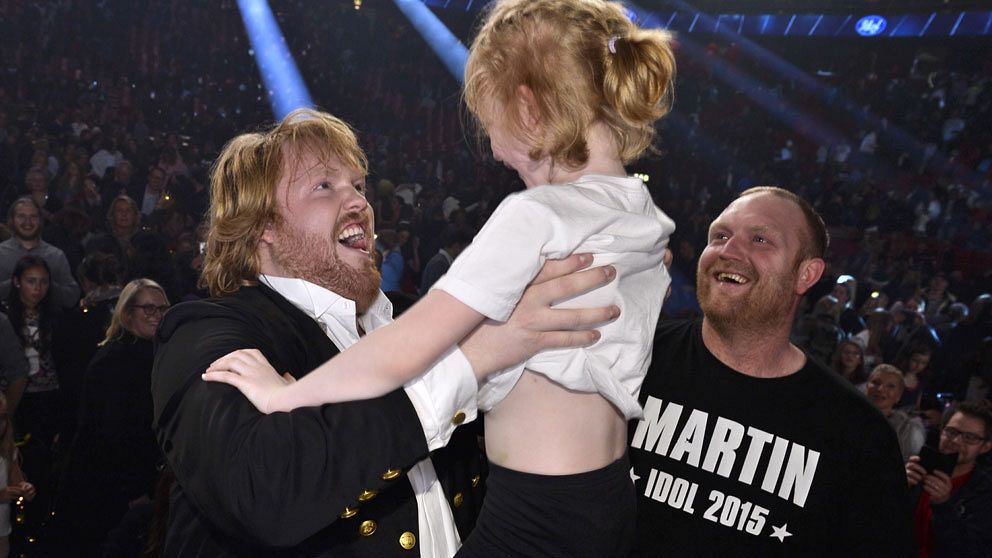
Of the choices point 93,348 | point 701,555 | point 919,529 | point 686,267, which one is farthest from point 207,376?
point 686,267

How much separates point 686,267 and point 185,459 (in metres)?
9.71

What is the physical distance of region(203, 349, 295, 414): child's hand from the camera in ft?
4.29

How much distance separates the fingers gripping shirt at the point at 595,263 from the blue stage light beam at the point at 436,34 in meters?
15.7

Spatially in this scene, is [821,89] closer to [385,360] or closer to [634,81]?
[634,81]

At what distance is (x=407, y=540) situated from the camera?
1.59 metres

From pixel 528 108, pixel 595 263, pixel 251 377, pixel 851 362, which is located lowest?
pixel 851 362

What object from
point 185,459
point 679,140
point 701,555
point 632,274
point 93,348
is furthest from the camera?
point 679,140

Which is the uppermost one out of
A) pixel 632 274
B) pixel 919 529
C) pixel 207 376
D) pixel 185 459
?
pixel 632 274

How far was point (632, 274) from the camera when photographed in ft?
4.99

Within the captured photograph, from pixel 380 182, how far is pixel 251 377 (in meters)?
9.04

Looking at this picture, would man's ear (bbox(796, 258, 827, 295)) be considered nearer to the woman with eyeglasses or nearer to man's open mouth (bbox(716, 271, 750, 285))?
man's open mouth (bbox(716, 271, 750, 285))

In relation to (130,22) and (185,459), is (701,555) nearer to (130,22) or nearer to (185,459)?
(185,459)

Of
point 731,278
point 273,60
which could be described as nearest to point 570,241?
point 731,278

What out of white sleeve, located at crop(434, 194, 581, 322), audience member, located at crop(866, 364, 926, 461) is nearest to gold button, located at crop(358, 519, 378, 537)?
white sleeve, located at crop(434, 194, 581, 322)
